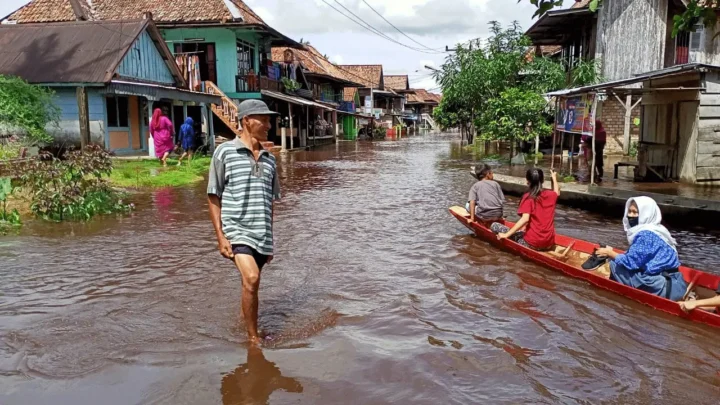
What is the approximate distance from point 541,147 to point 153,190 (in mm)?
18645

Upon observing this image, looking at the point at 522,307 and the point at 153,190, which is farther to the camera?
the point at 153,190

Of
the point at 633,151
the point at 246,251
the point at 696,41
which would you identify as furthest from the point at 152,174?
the point at 696,41

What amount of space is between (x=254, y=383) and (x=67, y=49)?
18670mm

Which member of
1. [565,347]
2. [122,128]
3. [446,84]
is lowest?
[565,347]

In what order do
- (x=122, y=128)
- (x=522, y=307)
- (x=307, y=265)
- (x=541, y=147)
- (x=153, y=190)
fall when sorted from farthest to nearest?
(x=541, y=147)
(x=122, y=128)
(x=153, y=190)
(x=307, y=265)
(x=522, y=307)

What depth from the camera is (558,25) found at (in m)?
25.9

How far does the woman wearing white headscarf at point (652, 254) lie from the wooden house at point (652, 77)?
3332 mm

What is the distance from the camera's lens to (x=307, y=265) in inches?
312

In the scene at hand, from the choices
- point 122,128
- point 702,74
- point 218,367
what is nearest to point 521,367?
point 218,367

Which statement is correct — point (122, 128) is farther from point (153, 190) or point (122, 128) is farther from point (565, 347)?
point (565, 347)

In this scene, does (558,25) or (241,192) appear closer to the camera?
(241,192)

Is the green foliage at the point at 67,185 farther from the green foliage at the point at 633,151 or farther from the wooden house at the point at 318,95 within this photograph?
the wooden house at the point at 318,95

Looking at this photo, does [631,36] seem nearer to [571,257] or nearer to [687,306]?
[571,257]

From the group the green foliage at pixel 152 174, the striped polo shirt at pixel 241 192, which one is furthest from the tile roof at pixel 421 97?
the striped polo shirt at pixel 241 192
